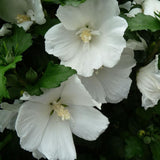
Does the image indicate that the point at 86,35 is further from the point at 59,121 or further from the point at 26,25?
the point at 59,121

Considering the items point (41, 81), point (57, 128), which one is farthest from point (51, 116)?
point (41, 81)

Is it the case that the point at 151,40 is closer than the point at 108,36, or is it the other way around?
the point at 108,36

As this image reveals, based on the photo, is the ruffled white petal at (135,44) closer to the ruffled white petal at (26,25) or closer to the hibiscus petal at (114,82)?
the hibiscus petal at (114,82)

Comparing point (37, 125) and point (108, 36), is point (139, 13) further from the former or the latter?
point (37, 125)

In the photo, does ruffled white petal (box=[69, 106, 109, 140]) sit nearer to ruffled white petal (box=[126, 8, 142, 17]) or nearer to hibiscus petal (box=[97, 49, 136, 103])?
hibiscus petal (box=[97, 49, 136, 103])

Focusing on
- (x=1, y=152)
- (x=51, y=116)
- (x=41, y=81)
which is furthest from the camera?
(x=1, y=152)

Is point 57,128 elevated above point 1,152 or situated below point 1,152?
above

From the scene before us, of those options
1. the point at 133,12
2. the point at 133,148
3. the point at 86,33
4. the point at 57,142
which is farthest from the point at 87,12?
the point at 133,148
